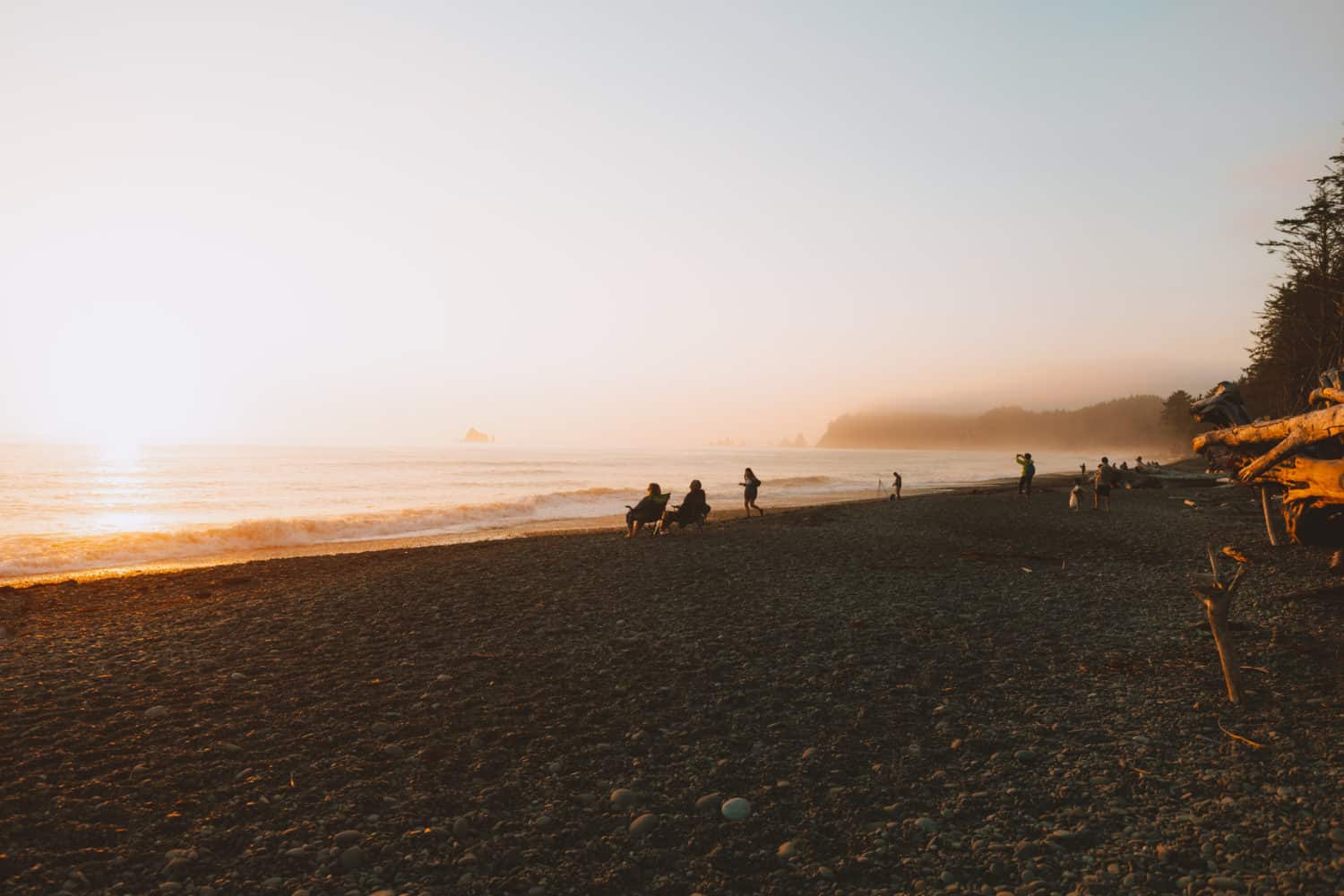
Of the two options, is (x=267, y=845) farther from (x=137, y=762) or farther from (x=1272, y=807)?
(x=1272, y=807)

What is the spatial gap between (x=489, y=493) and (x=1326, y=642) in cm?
4421

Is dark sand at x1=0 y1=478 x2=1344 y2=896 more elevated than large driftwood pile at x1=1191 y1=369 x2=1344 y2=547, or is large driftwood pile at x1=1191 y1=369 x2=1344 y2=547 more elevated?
large driftwood pile at x1=1191 y1=369 x2=1344 y2=547

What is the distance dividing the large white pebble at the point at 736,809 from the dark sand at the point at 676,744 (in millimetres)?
165

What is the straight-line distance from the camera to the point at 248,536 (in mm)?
23812

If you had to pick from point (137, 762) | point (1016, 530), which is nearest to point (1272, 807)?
point (137, 762)

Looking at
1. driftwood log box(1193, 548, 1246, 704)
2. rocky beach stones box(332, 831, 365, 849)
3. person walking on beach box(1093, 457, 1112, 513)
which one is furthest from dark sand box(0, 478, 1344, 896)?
person walking on beach box(1093, 457, 1112, 513)

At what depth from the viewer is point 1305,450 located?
9305 millimetres

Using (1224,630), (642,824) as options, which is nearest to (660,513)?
(1224,630)

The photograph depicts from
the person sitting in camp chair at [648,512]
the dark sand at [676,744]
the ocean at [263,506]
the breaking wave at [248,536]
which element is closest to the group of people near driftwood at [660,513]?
the person sitting in camp chair at [648,512]

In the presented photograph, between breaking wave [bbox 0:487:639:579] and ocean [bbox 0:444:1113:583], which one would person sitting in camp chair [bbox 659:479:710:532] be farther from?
breaking wave [bbox 0:487:639:579]

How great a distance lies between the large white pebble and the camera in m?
4.74

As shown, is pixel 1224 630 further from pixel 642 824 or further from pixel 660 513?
pixel 660 513

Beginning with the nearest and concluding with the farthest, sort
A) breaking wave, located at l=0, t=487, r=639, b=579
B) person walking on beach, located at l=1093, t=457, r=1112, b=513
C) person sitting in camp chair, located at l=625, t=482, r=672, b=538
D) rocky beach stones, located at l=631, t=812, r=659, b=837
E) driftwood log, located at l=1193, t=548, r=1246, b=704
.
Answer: rocky beach stones, located at l=631, t=812, r=659, b=837 < driftwood log, located at l=1193, t=548, r=1246, b=704 < breaking wave, located at l=0, t=487, r=639, b=579 < person sitting in camp chair, located at l=625, t=482, r=672, b=538 < person walking on beach, located at l=1093, t=457, r=1112, b=513

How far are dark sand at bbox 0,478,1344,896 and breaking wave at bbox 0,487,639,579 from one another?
8.30 metres
